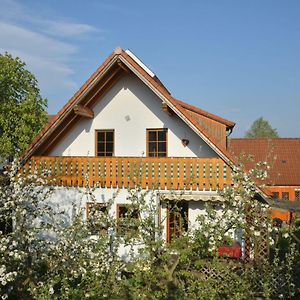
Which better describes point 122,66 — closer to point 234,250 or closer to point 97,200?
point 97,200

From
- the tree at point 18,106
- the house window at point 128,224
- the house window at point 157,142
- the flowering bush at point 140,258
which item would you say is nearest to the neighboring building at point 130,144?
the house window at point 157,142

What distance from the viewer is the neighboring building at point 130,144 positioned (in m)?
15.6

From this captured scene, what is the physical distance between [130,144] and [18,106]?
67.5ft

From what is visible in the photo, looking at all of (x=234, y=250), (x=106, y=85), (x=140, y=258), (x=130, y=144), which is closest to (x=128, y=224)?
(x=140, y=258)

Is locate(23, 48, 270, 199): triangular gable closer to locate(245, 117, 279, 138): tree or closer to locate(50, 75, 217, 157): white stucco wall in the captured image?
locate(50, 75, 217, 157): white stucco wall

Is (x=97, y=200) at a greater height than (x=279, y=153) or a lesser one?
lesser

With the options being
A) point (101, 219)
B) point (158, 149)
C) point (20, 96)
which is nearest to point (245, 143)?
point (20, 96)

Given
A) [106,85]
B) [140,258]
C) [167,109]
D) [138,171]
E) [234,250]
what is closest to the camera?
[140,258]

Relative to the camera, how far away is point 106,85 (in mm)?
17734

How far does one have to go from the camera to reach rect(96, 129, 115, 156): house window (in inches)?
715

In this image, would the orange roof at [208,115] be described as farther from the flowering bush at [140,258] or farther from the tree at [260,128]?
the tree at [260,128]

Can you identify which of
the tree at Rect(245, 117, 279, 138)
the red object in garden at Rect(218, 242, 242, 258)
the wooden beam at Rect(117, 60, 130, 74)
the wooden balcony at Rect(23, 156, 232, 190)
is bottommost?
the red object in garden at Rect(218, 242, 242, 258)

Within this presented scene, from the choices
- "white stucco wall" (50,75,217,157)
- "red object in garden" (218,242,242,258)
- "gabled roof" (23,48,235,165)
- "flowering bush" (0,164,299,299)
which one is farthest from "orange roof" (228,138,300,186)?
"flowering bush" (0,164,299,299)

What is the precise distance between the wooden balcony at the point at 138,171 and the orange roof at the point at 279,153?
67.1 ft
